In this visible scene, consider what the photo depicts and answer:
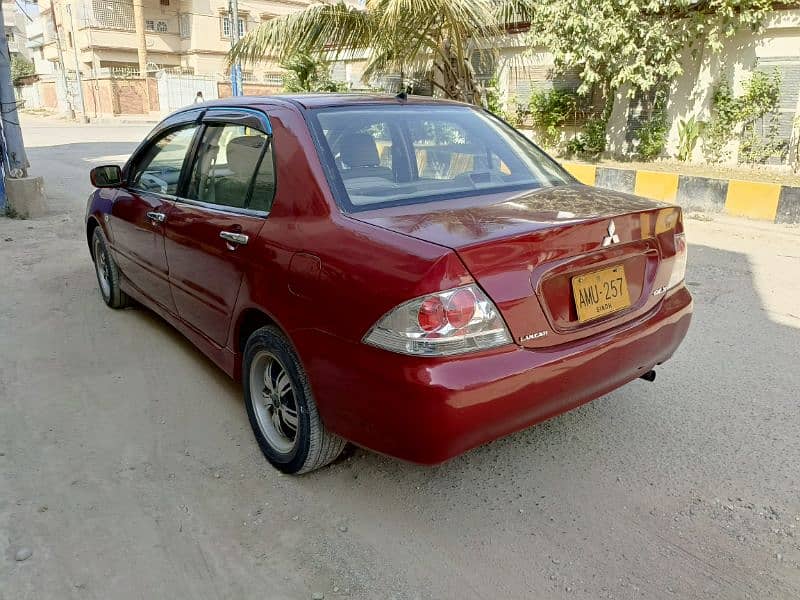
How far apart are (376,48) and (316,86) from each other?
444 cm

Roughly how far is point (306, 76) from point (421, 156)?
1314cm

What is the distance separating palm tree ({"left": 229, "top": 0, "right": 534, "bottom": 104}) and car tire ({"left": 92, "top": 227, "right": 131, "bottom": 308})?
665cm

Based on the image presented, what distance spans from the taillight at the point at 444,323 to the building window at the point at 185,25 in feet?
149

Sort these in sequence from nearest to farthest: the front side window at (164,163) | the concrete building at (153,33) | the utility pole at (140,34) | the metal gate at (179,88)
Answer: the front side window at (164,163), the metal gate at (179,88), the concrete building at (153,33), the utility pole at (140,34)

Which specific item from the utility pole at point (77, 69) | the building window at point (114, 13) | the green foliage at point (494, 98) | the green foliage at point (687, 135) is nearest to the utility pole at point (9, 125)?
the green foliage at point (494, 98)

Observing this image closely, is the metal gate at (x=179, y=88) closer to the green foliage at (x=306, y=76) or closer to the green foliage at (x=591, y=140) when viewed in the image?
the green foliage at (x=306, y=76)

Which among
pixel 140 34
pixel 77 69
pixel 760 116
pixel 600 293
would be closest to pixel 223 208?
pixel 600 293

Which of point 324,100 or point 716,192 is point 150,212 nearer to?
point 324,100

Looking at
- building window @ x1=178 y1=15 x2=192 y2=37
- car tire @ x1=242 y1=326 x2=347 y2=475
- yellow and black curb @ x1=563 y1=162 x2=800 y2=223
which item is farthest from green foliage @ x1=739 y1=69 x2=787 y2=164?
building window @ x1=178 y1=15 x2=192 y2=37

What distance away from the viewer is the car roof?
296cm

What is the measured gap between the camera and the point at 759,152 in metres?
10.5

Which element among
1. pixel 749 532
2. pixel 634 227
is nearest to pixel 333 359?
pixel 634 227

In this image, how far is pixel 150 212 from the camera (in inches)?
147

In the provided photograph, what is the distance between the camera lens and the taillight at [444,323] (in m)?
2.04
